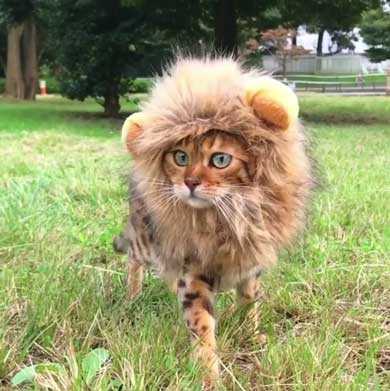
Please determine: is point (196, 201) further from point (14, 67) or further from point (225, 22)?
point (14, 67)

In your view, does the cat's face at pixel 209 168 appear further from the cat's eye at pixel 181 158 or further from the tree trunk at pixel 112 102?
the tree trunk at pixel 112 102

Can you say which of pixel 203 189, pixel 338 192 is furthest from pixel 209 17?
pixel 203 189

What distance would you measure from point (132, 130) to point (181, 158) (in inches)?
11.8

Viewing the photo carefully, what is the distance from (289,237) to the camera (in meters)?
2.72

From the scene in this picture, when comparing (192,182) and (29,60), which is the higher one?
(29,60)

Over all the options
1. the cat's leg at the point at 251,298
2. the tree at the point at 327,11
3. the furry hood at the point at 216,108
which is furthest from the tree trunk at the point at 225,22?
the furry hood at the point at 216,108

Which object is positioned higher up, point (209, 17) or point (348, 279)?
point (209, 17)

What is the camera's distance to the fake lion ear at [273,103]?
2332 millimetres

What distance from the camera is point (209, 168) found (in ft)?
7.63

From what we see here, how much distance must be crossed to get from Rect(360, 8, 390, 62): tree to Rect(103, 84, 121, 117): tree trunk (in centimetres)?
1766

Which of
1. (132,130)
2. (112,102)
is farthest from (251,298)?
(112,102)

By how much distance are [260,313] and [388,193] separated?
285cm

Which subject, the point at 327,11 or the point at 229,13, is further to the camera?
the point at 327,11

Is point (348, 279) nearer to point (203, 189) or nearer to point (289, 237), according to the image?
point (289, 237)
